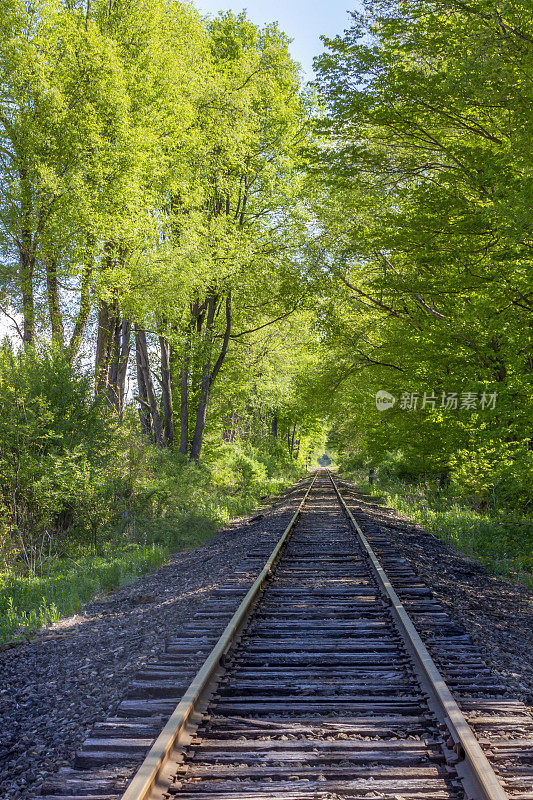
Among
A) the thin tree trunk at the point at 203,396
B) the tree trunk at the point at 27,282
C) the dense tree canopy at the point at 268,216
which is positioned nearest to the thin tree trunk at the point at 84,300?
the dense tree canopy at the point at 268,216

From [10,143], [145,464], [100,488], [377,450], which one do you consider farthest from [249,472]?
[10,143]

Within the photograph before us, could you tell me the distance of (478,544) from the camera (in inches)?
444

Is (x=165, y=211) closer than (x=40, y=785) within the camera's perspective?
No

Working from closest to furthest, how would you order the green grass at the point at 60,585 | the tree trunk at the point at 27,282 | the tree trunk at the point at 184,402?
1. the green grass at the point at 60,585
2. the tree trunk at the point at 27,282
3. the tree trunk at the point at 184,402

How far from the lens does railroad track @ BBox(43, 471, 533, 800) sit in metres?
3.11

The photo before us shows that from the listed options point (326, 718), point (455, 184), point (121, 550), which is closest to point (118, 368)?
point (121, 550)

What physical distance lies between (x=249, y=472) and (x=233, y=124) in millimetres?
13561

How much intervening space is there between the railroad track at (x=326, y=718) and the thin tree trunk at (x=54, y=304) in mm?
10519

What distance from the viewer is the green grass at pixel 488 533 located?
966cm

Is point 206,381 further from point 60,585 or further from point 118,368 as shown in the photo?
point 60,585

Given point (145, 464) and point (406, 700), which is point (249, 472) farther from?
point (406, 700)

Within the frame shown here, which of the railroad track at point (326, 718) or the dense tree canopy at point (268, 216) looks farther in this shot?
the dense tree canopy at point (268, 216)

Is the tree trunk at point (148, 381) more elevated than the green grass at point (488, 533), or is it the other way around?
the tree trunk at point (148, 381)

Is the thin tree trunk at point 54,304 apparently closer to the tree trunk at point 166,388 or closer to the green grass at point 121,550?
the green grass at point 121,550
